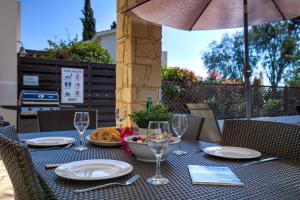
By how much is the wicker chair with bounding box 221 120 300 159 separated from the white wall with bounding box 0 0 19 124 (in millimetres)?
3400

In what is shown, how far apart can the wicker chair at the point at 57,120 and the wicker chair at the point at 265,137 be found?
1083mm

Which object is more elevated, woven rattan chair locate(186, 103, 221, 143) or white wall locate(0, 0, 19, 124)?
white wall locate(0, 0, 19, 124)

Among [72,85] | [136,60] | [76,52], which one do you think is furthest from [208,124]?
[76,52]

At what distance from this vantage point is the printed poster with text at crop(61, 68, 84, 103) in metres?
4.77

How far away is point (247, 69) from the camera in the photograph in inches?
107

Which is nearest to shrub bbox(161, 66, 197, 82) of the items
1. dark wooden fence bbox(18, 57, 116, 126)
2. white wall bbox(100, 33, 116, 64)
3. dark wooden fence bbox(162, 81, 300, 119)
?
dark wooden fence bbox(162, 81, 300, 119)

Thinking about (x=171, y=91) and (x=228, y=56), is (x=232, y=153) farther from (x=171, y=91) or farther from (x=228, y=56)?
(x=228, y=56)

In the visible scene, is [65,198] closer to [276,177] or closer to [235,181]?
[235,181]

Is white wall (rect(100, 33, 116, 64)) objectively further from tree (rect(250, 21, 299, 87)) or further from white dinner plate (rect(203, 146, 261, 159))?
white dinner plate (rect(203, 146, 261, 159))

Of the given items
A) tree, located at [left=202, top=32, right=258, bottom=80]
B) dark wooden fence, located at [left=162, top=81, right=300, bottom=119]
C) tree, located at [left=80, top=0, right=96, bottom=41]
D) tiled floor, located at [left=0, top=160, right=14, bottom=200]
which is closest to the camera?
tiled floor, located at [left=0, top=160, right=14, bottom=200]

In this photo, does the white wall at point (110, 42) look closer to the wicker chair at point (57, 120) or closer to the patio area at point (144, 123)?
the patio area at point (144, 123)

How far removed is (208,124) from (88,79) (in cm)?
268

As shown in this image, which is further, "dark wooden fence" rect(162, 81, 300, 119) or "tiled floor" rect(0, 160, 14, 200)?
"dark wooden fence" rect(162, 81, 300, 119)

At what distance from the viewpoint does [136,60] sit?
A: 3186 millimetres
